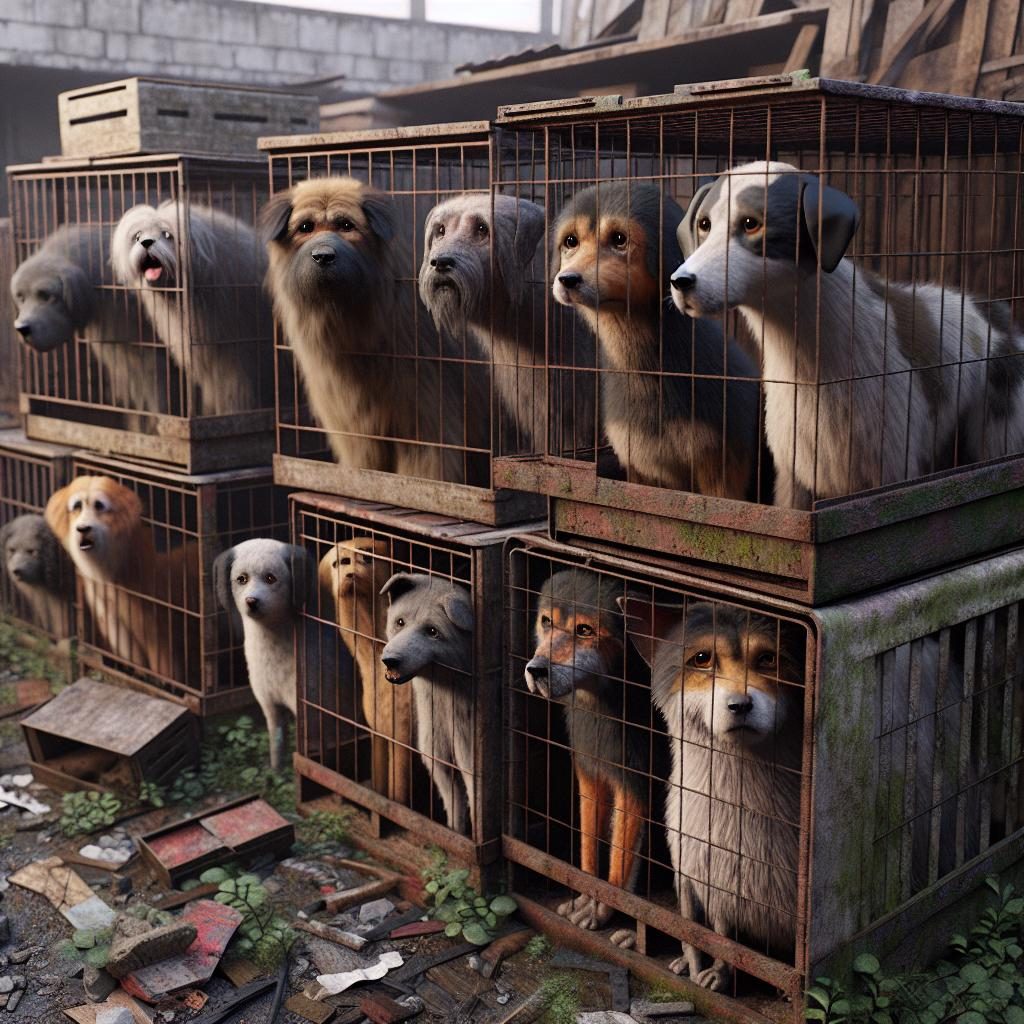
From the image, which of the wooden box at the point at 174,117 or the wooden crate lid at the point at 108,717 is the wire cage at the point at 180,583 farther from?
the wooden box at the point at 174,117

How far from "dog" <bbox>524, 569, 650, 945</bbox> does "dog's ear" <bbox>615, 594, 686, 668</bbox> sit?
6 centimetres

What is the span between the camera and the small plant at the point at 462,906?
383 centimetres

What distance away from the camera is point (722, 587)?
10.3 ft

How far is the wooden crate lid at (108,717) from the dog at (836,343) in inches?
108

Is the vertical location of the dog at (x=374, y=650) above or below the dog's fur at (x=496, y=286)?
below

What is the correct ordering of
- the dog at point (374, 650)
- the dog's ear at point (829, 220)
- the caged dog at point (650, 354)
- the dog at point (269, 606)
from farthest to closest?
the dog at point (269, 606), the dog at point (374, 650), the caged dog at point (650, 354), the dog's ear at point (829, 220)

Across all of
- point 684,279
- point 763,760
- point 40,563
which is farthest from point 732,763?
point 40,563

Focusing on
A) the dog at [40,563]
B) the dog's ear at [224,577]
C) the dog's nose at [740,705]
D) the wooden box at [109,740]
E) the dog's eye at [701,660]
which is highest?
the dog's eye at [701,660]

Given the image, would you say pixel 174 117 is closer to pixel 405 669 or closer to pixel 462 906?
pixel 405 669

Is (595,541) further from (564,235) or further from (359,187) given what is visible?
(359,187)

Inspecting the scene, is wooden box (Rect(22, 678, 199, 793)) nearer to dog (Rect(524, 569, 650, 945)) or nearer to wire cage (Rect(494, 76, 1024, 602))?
dog (Rect(524, 569, 650, 945))

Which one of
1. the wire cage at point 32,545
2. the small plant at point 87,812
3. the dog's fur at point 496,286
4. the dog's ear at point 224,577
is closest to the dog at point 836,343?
the dog's fur at point 496,286

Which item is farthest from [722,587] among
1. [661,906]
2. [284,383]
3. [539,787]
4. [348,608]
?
[284,383]

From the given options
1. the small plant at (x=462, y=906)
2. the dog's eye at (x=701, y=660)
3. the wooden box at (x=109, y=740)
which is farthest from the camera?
the wooden box at (x=109, y=740)
